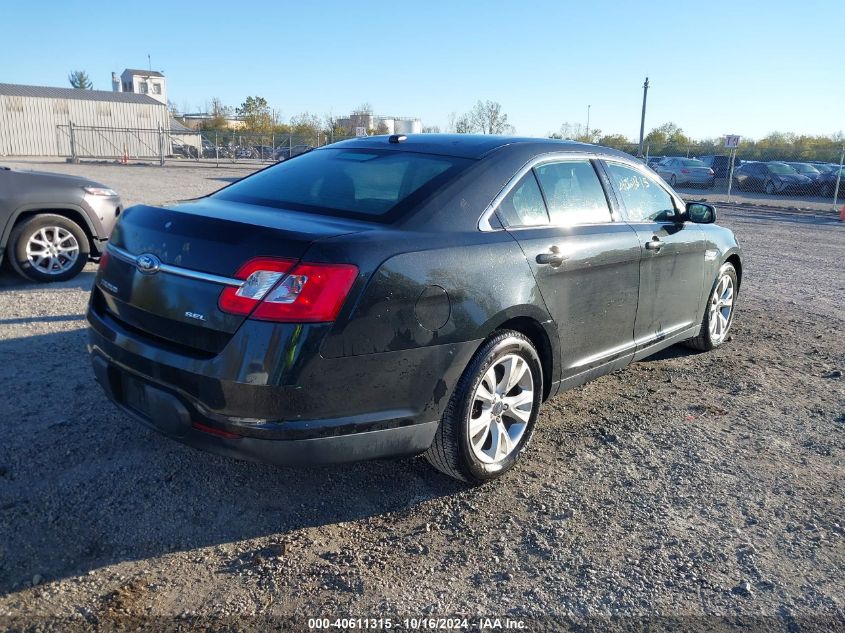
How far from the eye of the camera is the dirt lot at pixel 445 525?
8.56 feet

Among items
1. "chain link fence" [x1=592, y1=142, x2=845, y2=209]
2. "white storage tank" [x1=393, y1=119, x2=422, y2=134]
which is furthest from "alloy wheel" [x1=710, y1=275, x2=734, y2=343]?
"white storage tank" [x1=393, y1=119, x2=422, y2=134]

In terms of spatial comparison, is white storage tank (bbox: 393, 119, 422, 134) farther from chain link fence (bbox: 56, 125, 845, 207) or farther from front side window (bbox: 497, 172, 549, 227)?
front side window (bbox: 497, 172, 549, 227)

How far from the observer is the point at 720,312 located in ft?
19.9

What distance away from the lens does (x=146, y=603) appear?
2.56 metres

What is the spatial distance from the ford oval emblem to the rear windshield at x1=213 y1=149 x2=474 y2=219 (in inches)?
27.9

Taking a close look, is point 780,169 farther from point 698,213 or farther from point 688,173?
point 698,213

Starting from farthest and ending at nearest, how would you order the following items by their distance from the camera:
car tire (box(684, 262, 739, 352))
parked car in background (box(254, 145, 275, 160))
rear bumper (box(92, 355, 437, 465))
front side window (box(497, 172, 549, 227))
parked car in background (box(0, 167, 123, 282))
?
parked car in background (box(254, 145, 275, 160)) → parked car in background (box(0, 167, 123, 282)) → car tire (box(684, 262, 739, 352)) → front side window (box(497, 172, 549, 227)) → rear bumper (box(92, 355, 437, 465))

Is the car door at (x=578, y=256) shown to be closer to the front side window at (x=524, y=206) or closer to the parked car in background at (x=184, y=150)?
the front side window at (x=524, y=206)

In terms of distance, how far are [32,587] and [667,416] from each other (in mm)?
3583

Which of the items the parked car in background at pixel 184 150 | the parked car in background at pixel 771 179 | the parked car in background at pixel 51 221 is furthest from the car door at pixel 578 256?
the parked car in background at pixel 184 150

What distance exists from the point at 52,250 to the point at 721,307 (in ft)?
21.4

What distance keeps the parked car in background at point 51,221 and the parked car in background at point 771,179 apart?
29747 mm

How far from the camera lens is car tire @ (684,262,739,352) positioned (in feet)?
18.7

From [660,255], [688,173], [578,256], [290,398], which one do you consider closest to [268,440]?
[290,398]
